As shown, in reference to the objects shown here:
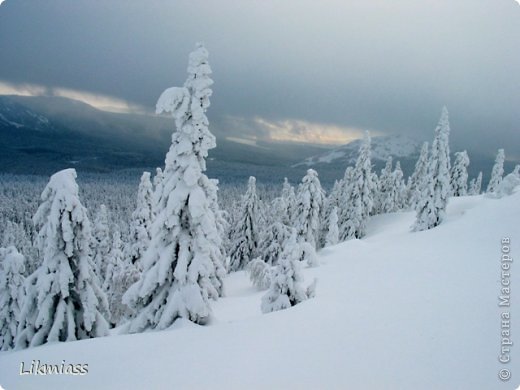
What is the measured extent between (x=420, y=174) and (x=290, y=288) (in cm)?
5341

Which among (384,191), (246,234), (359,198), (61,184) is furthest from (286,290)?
(384,191)

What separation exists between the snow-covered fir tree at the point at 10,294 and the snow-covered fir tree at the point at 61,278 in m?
7.94

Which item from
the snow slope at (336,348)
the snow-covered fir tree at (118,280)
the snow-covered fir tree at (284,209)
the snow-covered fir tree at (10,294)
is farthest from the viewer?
the snow-covered fir tree at (284,209)

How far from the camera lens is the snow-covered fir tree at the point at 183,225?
42.4ft

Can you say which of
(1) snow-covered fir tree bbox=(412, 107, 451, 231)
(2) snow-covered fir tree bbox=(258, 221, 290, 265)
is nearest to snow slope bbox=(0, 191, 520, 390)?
(1) snow-covered fir tree bbox=(412, 107, 451, 231)

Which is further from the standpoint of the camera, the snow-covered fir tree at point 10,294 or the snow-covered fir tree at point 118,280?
the snow-covered fir tree at point 118,280

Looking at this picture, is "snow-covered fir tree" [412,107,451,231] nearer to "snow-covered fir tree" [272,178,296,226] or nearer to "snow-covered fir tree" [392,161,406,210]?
"snow-covered fir tree" [272,178,296,226]

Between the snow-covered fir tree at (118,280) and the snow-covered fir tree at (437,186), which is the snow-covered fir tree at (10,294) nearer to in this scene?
the snow-covered fir tree at (118,280)

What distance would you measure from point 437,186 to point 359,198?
11412mm

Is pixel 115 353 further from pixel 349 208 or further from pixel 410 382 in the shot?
pixel 349 208

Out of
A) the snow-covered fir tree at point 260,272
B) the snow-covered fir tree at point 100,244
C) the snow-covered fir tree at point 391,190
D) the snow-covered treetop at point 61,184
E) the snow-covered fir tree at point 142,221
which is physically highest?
the snow-covered fir tree at point 391,190

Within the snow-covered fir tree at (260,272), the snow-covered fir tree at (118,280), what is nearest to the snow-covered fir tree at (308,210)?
the snow-covered fir tree at (260,272)

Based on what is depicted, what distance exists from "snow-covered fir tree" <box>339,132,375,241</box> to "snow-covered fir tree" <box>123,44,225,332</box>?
113ft

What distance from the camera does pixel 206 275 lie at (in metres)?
13.5
